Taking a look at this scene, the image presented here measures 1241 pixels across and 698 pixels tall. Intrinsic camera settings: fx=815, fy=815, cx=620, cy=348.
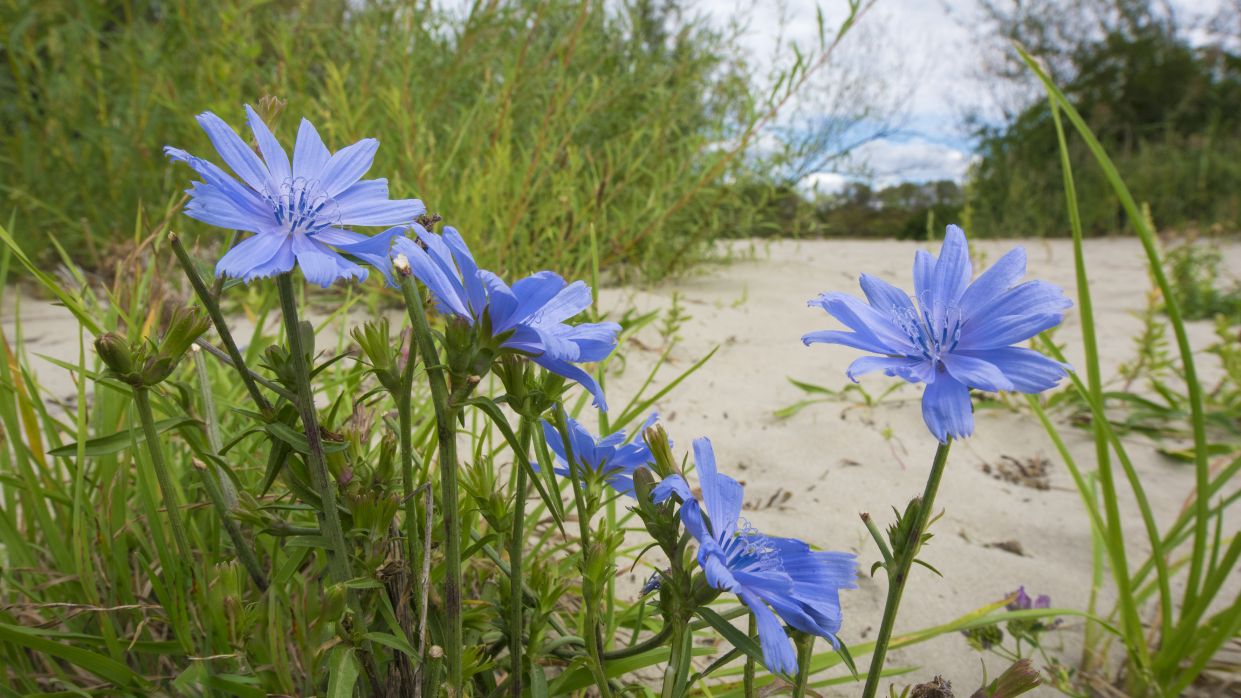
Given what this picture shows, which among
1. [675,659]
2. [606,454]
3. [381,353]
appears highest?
[381,353]

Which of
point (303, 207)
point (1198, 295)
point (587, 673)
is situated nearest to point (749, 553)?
point (587, 673)

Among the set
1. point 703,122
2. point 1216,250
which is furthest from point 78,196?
point 1216,250

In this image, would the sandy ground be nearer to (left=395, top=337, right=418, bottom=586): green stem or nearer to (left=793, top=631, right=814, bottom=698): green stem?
(left=793, top=631, right=814, bottom=698): green stem

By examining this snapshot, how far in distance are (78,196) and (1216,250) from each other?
5653 mm

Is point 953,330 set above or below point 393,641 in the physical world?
above

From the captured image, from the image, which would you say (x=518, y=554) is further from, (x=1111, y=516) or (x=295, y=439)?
(x=1111, y=516)

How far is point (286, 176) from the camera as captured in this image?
2.11ft

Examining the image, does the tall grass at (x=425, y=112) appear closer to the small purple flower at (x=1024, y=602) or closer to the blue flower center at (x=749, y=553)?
the small purple flower at (x=1024, y=602)

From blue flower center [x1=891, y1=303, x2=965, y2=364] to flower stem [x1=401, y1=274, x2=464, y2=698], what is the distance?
35cm

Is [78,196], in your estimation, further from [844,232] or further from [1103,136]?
[1103,136]

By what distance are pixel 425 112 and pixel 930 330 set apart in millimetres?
2182

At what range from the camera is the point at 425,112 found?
2521mm

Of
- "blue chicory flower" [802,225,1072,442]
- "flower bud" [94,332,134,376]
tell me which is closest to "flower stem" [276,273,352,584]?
"flower bud" [94,332,134,376]

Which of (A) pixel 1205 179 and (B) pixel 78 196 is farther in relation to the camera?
(A) pixel 1205 179
